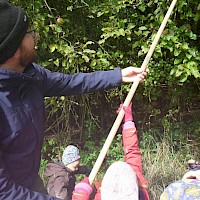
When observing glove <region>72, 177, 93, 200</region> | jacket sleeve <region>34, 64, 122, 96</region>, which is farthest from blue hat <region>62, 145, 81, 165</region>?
glove <region>72, 177, 93, 200</region>

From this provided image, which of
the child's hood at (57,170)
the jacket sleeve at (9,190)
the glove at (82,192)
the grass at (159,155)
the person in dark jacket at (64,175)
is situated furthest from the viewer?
the grass at (159,155)

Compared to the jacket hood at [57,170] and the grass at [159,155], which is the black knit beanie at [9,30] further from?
the grass at [159,155]

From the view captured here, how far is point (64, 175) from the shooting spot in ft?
12.1

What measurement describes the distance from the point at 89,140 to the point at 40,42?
1826mm

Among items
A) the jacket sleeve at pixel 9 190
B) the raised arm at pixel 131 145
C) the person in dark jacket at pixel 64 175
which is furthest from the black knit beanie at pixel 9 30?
the person in dark jacket at pixel 64 175

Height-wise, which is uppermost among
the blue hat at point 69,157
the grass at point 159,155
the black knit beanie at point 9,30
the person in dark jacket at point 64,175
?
the black knit beanie at point 9,30

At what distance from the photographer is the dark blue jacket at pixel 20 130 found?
190 cm

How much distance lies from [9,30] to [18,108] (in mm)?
367

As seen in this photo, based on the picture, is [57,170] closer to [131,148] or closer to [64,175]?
[64,175]

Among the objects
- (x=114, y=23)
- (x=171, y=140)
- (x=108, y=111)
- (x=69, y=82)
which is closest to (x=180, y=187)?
(x=69, y=82)

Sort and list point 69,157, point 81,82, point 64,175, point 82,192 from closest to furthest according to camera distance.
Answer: point 82,192, point 81,82, point 64,175, point 69,157

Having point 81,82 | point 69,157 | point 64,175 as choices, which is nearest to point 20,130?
point 81,82

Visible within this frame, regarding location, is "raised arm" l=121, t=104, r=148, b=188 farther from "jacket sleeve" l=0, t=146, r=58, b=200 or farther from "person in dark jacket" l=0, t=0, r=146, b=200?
"jacket sleeve" l=0, t=146, r=58, b=200

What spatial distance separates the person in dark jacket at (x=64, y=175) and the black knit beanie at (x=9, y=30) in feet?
6.00
